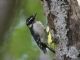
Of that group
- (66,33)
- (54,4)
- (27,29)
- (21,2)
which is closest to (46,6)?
(54,4)

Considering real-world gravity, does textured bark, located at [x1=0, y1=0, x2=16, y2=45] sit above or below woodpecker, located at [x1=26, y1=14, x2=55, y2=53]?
above

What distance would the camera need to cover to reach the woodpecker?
12.4ft

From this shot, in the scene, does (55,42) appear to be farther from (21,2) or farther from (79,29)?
(21,2)

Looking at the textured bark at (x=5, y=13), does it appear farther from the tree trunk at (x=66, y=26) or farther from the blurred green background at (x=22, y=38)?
the tree trunk at (x=66, y=26)

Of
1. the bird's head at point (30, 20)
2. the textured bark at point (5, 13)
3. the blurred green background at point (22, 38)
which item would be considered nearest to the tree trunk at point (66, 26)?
the textured bark at point (5, 13)

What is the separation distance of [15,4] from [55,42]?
2.39ft

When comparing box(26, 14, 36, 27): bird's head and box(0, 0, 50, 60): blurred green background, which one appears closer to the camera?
box(26, 14, 36, 27): bird's head

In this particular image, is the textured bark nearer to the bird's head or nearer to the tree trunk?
the bird's head

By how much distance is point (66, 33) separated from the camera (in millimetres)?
3010

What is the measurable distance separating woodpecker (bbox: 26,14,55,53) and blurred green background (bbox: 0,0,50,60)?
114 mm

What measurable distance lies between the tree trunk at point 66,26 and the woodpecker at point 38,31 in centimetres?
67

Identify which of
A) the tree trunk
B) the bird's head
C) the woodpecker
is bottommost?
the tree trunk

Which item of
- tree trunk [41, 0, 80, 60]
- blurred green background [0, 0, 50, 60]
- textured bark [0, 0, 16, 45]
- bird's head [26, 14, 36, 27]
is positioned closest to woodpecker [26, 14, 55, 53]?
bird's head [26, 14, 36, 27]

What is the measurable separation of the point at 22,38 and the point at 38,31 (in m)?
0.26
